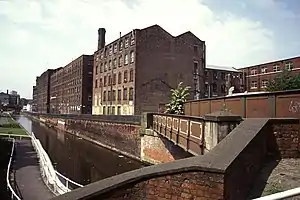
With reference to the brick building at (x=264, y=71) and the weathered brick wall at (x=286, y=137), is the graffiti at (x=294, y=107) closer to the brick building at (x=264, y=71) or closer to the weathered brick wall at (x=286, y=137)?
the weathered brick wall at (x=286, y=137)

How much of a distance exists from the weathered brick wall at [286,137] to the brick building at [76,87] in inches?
2652

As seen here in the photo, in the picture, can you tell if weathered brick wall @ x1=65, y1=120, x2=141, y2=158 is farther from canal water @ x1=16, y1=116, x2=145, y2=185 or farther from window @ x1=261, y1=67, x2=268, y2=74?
window @ x1=261, y1=67, x2=268, y2=74

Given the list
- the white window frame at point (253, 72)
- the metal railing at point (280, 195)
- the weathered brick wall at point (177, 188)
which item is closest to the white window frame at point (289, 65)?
the white window frame at point (253, 72)

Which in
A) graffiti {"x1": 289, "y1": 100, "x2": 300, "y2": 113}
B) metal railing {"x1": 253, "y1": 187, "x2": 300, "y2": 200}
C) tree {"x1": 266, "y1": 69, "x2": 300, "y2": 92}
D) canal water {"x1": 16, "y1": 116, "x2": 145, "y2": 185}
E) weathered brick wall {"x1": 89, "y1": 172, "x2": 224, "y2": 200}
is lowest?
canal water {"x1": 16, "y1": 116, "x2": 145, "y2": 185}

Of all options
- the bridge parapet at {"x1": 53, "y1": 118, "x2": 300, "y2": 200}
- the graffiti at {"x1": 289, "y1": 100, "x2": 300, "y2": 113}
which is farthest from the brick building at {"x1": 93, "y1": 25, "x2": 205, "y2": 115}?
the bridge parapet at {"x1": 53, "y1": 118, "x2": 300, "y2": 200}

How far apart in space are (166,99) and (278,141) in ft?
127

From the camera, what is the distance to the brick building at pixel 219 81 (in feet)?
199

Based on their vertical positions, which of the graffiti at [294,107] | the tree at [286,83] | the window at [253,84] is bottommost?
the graffiti at [294,107]

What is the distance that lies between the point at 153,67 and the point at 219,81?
21.3 m

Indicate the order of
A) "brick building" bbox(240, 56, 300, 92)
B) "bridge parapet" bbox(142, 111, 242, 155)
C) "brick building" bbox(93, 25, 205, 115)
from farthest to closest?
"brick building" bbox(240, 56, 300, 92), "brick building" bbox(93, 25, 205, 115), "bridge parapet" bbox(142, 111, 242, 155)

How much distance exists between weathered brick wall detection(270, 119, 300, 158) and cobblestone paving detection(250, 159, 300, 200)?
0.23m

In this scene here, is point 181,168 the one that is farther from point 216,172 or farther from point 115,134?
point 115,134

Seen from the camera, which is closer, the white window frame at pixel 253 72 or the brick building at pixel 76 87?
the white window frame at pixel 253 72

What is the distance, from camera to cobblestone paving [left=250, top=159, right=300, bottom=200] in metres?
5.66
